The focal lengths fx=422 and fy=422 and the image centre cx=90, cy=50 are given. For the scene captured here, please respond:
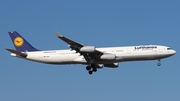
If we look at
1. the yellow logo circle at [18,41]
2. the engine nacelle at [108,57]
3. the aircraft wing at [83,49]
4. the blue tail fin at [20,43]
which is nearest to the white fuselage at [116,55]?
the engine nacelle at [108,57]

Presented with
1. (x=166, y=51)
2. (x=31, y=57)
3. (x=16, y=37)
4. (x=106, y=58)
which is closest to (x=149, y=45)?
(x=166, y=51)

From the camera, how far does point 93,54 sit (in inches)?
2697

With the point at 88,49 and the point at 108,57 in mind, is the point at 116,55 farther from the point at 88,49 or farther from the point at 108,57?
the point at 88,49

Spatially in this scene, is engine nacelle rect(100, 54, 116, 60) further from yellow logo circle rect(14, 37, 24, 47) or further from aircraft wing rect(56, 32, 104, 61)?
yellow logo circle rect(14, 37, 24, 47)

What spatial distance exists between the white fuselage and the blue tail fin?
2.96 m

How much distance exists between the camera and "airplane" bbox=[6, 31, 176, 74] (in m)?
67.4

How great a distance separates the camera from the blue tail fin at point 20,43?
76.0m

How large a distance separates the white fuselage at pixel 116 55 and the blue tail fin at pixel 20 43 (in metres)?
2.96

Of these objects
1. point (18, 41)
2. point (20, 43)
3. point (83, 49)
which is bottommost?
point (83, 49)

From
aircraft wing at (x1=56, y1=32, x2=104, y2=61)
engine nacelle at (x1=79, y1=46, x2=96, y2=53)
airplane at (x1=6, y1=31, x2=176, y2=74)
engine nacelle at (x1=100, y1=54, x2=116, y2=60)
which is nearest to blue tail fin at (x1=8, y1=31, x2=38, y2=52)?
airplane at (x1=6, y1=31, x2=176, y2=74)

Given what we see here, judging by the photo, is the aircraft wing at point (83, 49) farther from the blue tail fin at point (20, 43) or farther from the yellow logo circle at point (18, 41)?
the yellow logo circle at point (18, 41)

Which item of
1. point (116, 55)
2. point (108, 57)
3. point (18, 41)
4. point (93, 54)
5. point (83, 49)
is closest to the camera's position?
point (83, 49)

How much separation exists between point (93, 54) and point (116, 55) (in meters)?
3.73

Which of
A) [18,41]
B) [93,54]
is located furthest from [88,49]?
[18,41]
